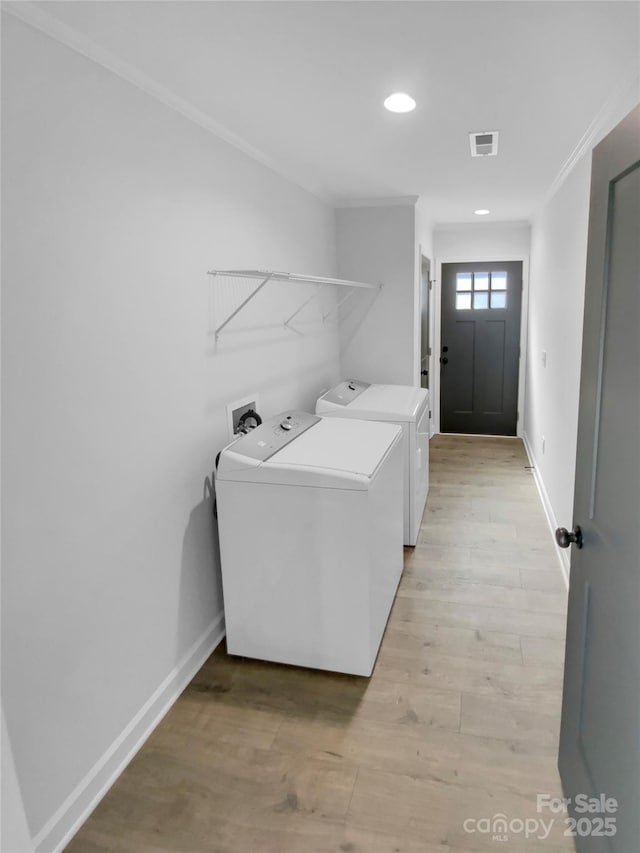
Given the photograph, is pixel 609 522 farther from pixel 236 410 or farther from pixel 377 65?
pixel 236 410

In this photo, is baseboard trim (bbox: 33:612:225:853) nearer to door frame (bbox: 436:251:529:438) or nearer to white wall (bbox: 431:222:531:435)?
door frame (bbox: 436:251:529:438)

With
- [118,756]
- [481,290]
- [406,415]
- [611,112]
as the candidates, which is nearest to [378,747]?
[118,756]

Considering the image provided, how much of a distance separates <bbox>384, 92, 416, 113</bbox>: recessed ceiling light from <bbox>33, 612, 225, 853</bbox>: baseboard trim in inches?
87.0

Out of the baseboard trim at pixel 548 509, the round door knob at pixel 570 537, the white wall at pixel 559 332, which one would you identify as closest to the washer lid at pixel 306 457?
the round door knob at pixel 570 537

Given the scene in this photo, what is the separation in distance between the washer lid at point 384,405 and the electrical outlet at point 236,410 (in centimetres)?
73

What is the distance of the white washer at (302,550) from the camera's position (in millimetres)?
2082

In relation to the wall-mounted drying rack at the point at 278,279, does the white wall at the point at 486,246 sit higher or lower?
higher

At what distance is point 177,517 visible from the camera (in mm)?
2066

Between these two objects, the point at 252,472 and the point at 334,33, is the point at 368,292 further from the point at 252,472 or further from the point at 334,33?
the point at 334,33

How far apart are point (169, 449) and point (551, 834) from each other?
66.0 inches

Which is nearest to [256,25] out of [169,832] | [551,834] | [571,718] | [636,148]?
[636,148]

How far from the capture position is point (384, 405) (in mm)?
3326

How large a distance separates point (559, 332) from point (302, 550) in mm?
2212

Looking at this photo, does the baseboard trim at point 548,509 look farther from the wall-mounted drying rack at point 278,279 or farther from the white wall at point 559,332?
the wall-mounted drying rack at point 278,279
